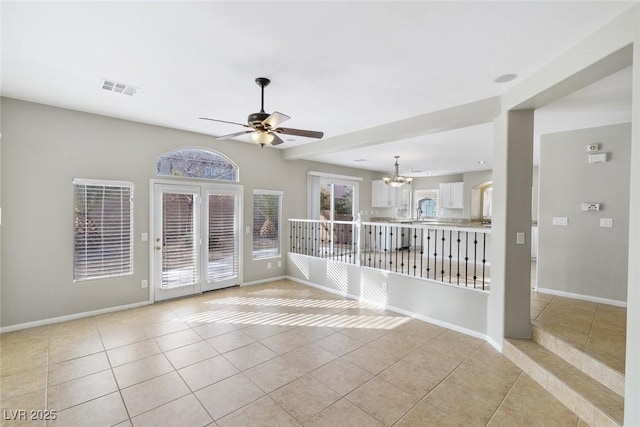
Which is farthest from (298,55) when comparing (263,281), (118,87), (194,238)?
(263,281)

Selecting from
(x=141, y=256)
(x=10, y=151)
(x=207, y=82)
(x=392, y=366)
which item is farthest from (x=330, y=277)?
(x=10, y=151)

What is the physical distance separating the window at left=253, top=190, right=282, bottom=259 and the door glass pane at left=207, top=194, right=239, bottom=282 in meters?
0.48

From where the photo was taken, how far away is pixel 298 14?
208cm

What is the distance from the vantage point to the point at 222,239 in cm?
573

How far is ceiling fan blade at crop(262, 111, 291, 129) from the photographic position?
2.81m

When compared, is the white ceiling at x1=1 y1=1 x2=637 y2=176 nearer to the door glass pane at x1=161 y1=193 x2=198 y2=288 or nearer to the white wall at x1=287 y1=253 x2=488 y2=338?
the door glass pane at x1=161 y1=193 x2=198 y2=288

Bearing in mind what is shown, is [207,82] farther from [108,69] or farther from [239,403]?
[239,403]

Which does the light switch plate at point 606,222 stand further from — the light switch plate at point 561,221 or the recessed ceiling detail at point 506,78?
the recessed ceiling detail at point 506,78

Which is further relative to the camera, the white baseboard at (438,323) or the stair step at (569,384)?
the white baseboard at (438,323)

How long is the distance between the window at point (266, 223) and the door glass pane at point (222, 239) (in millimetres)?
484

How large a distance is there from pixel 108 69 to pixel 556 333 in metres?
5.40

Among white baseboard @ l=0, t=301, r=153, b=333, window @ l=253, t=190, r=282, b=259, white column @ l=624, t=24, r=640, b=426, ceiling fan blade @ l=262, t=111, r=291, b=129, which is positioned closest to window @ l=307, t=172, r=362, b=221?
window @ l=253, t=190, r=282, b=259

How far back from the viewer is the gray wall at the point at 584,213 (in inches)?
163

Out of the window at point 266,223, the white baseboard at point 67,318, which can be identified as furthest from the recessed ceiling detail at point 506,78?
the white baseboard at point 67,318
